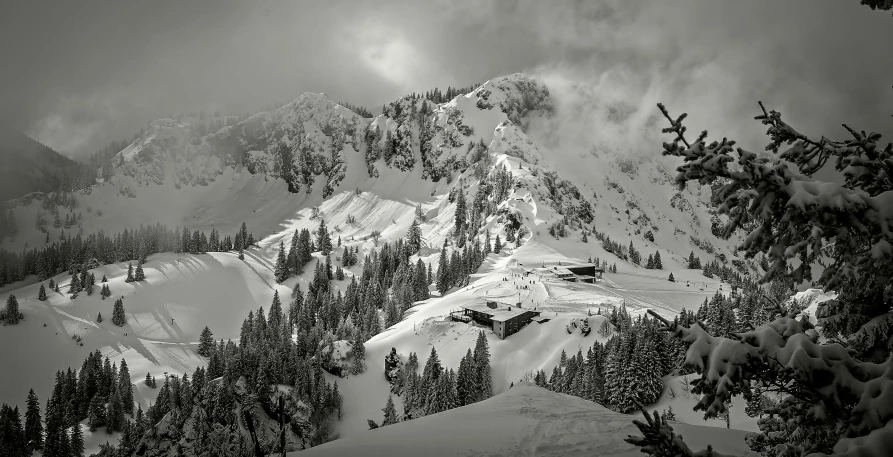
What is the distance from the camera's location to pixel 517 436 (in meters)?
14.4

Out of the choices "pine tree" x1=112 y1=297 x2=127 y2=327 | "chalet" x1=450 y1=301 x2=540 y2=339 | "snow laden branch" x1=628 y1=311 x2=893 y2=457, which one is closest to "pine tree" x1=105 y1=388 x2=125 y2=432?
"pine tree" x1=112 y1=297 x2=127 y2=327

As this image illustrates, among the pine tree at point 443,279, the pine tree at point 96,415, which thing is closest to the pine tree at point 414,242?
the pine tree at point 443,279

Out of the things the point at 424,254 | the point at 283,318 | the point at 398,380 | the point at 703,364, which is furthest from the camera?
the point at 424,254

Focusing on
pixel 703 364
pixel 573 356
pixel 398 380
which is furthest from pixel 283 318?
pixel 703 364

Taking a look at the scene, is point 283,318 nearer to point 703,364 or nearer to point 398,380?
point 398,380

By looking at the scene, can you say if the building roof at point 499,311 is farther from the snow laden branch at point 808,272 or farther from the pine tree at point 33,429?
the snow laden branch at point 808,272

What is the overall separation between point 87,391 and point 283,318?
144 feet

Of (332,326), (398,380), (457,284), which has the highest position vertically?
(457,284)

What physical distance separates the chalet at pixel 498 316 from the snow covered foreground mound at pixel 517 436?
6548 centimetres

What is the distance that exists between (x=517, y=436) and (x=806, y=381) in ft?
35.2

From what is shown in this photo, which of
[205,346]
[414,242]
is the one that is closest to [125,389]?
[205,346]

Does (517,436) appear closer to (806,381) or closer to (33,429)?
(806,381)

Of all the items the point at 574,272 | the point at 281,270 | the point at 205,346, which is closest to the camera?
the point at 205,346

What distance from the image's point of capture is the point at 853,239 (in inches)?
202
